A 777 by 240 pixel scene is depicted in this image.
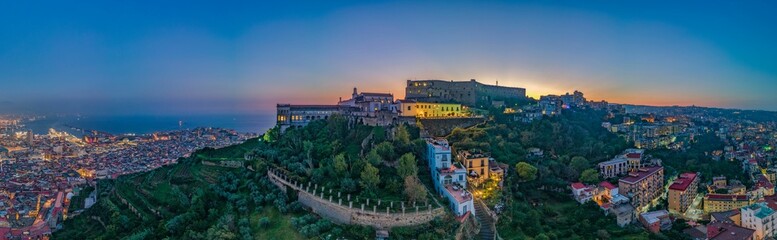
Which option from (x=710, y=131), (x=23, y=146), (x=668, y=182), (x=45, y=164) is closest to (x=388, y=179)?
(x=668, y=182)

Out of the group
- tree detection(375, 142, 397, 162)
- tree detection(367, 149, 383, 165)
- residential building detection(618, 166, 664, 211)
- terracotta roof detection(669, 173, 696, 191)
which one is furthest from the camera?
terracotta roof detection(669, 173, 696, 191)

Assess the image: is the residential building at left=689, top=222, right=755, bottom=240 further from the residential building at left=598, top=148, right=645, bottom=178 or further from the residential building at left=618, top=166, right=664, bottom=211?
the residential building at left=598, top=148, right=645, bottom=178

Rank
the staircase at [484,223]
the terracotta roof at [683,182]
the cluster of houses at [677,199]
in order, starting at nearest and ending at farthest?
the staircase at [484,223], the cluster of houses at [677,199], the terracotta roof at [683,182]

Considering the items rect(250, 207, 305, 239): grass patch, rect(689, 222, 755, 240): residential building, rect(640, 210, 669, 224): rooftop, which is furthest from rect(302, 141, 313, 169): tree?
rect(689, 222, 755, 240): residential building

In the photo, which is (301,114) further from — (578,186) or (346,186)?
(578,186)

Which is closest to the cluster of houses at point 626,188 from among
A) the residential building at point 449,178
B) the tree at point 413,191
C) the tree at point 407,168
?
the residential building at point 449,178

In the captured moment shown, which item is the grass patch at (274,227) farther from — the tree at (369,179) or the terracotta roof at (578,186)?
the terracotta roof at (578,186)

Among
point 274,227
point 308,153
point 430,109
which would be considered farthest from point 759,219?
point 274,227
